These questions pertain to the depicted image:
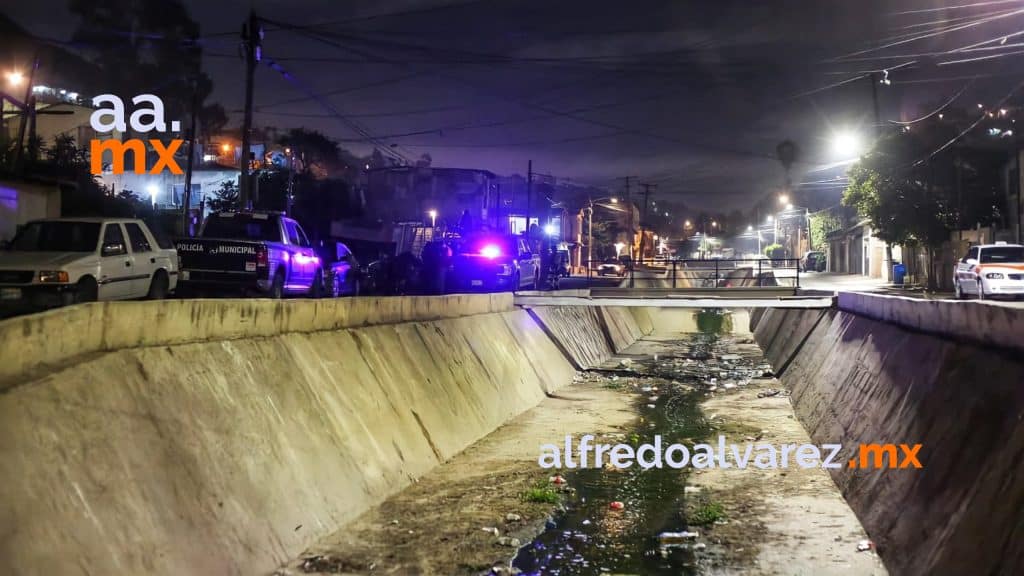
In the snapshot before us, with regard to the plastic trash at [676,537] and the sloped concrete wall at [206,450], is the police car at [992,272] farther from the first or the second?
the plastic trash at [676,537]

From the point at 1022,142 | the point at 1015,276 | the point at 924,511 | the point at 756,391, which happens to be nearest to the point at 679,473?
the point at 924,511

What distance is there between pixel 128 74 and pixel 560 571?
70.5 meters

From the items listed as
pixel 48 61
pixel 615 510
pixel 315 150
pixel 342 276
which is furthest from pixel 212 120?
pixel 615 510

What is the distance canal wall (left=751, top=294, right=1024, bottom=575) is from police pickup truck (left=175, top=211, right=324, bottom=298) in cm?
1109

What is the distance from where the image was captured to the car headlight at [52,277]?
12336 mm

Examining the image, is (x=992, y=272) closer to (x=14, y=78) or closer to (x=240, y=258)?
(x=240, y=258)

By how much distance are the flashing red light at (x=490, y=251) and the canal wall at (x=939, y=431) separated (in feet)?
46.3

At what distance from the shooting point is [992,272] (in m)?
23.9

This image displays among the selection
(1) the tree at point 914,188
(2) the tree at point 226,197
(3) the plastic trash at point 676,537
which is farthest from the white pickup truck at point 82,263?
(1) the tree at point 914,188

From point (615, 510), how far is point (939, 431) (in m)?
3.98

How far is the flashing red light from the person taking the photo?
91.3 feet

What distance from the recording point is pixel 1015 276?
77.7 feet

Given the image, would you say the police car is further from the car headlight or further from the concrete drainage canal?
the car headlight

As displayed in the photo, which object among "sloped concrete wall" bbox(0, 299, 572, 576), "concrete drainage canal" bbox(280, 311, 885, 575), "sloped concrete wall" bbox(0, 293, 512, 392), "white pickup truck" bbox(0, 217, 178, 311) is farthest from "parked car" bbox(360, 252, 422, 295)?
"sloped concrete wall" bbox(0, 299, 572, 576)
